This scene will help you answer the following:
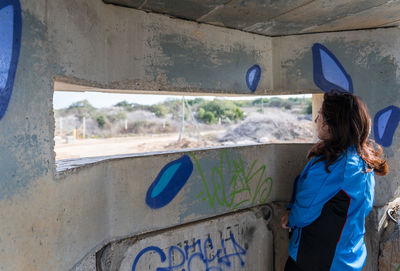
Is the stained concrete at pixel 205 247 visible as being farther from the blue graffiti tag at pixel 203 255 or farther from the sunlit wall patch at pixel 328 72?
the sunlit wall patch at pixel 328 72

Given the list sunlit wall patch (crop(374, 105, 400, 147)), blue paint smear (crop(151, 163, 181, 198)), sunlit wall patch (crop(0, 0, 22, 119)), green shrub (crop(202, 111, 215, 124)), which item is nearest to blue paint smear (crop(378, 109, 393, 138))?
sunlit wall patch (crop(374, 105, 400, 147))

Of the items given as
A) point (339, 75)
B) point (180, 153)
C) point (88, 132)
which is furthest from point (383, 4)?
point (88, 132)

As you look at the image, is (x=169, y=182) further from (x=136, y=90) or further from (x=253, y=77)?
(x=253, y=77)

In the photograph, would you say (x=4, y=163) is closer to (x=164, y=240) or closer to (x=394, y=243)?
(x=164, y=240)

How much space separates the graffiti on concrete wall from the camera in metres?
3.08

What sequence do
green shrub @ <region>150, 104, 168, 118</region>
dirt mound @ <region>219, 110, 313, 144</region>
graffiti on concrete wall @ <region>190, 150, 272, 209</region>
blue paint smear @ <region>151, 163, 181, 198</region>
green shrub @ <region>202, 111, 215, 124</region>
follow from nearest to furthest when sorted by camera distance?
blue paint smear @ <region>151, 163, 181, 198</region>
graffiti on concrete wall @ <region>190, 150, 272, 209</region>
dirt mound @ <region>219, 110, 313, 144</region>
green shrub @ <region>202, 111, 215, 124</region>
green shrub @ <region>150, 104, 168, 118</region>

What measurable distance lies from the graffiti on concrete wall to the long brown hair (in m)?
1.16

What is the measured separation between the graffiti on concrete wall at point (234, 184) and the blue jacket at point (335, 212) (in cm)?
108

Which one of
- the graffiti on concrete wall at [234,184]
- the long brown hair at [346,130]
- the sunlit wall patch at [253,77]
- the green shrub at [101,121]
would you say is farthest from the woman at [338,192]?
the green shrub at [101,121]

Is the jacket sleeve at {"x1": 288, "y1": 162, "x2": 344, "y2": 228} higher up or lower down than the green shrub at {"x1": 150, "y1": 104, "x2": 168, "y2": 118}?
lower down

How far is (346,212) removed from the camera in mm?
2049

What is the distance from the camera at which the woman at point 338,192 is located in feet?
6.70

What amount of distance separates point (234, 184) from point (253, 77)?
4.28ft

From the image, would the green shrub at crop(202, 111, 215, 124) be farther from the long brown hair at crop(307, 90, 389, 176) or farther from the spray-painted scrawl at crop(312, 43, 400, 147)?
the long brown hair at crop(307, 90, 389, 176)
